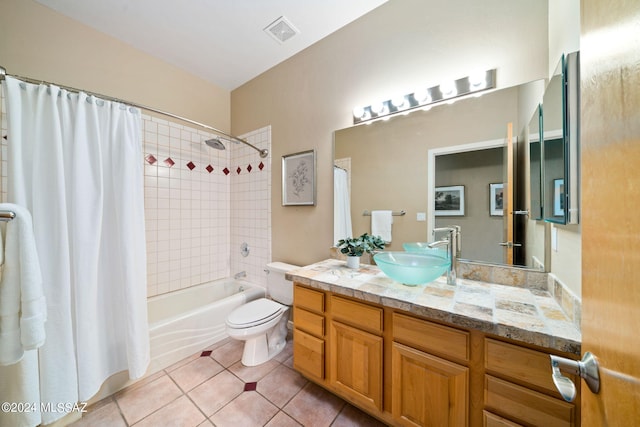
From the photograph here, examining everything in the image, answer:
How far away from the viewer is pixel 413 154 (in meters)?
1.49

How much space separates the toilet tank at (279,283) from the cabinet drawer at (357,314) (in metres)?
0.81

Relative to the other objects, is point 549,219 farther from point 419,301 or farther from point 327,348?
point 327,348

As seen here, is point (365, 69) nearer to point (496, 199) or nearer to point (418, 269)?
point (496, 199)

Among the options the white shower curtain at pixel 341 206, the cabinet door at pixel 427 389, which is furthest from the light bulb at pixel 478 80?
the cabinet door at pixel 427 389

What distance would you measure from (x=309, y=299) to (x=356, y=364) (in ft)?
1.44

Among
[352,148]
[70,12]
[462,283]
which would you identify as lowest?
[462,283]

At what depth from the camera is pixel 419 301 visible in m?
1.02

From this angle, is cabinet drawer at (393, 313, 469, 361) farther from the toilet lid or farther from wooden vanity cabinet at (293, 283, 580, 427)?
the toilet lid

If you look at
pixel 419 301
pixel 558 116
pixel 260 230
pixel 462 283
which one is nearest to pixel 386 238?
pixel 462 283

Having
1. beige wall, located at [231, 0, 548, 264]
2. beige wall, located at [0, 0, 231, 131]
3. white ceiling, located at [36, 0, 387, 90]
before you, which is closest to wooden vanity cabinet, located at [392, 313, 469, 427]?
beige wall, located at [231, 0, 548, 264]

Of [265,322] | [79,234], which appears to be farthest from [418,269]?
[79,234]

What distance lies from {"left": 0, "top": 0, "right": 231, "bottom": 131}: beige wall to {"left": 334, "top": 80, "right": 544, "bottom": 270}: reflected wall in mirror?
183 cm

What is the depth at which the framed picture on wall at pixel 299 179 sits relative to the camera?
199 centimetres

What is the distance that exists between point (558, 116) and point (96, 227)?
8.16ft
